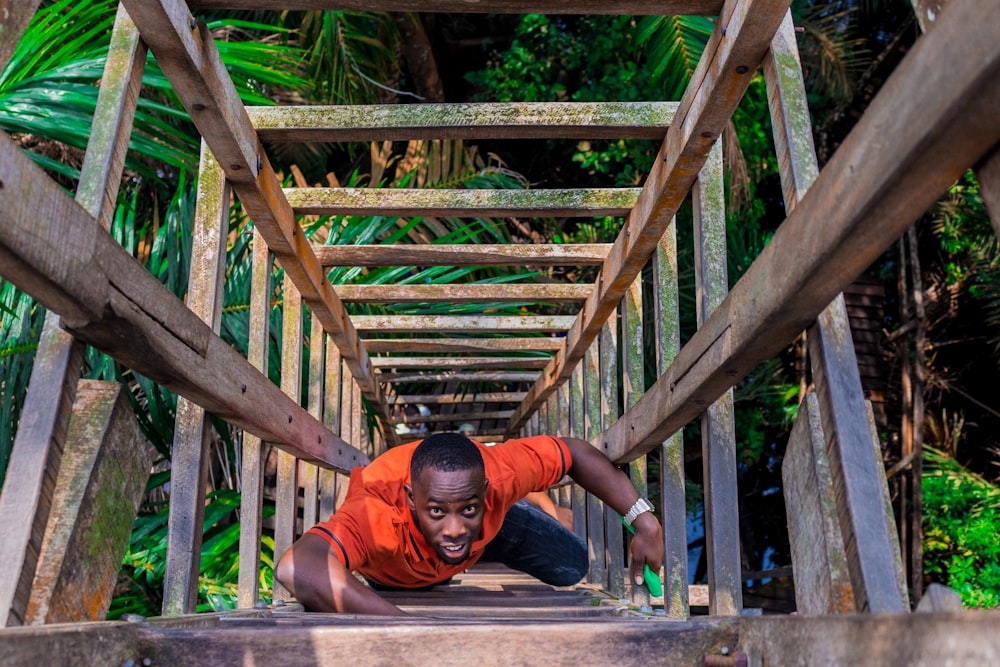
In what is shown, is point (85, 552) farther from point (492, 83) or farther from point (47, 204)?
point (492, 83)

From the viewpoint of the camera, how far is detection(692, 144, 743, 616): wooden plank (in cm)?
263

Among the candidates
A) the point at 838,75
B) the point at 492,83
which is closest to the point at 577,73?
the point at 492,83

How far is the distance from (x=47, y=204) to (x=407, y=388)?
8984 mm

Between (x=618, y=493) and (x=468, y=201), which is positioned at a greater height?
(x=468, y=201)

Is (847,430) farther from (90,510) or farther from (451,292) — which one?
(451,292)

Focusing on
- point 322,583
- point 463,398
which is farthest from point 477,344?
point 322,583

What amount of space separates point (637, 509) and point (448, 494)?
677 millimetres

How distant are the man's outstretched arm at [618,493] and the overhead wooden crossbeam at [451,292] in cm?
197

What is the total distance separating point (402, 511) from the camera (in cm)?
311

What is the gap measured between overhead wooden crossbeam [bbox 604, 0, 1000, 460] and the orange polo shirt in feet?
4.80

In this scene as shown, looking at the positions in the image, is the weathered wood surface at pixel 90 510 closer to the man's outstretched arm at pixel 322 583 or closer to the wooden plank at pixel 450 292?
the man's outstretched arm at pixel 322 583

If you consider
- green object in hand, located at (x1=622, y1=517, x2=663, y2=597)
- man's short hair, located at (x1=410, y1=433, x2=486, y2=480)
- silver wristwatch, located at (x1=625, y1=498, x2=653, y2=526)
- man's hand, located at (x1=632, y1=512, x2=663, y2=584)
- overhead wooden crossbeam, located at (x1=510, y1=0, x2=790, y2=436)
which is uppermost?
overhead wooden crossbeam, located at (x1=510, y1=0, x2=790, y2=436)

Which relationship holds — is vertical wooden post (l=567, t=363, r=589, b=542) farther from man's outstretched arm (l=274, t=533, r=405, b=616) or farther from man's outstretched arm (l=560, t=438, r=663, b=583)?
man's outstretched arm (l=274, t=533, r=405, b=616)

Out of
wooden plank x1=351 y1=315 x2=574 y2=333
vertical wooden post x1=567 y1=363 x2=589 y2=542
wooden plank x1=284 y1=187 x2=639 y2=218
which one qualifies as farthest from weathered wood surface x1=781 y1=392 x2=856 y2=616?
wooden plank x1=351 y1=315 x2=574 y2=333
